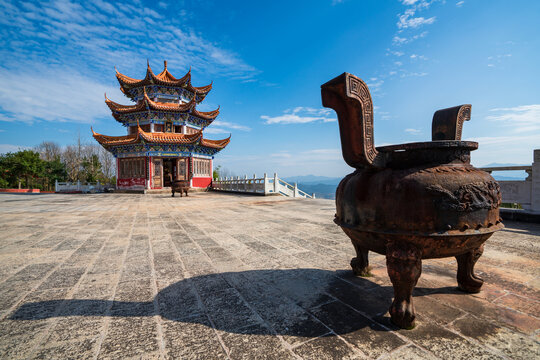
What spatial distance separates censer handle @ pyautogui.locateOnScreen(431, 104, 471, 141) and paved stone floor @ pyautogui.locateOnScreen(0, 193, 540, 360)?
4.66ft

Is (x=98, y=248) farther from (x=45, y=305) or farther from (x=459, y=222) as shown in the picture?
(x=459, y=222)

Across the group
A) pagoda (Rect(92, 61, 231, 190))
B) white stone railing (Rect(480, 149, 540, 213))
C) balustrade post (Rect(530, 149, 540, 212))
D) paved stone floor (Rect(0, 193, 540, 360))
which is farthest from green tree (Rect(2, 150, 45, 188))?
balustrade post (Rect(530, 149, 540, 212))

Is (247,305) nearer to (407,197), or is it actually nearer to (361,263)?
(361,263)

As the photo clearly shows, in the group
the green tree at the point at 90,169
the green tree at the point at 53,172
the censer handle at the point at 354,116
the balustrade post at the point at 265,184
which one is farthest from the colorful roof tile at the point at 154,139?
the censer handle at the point at 354,116

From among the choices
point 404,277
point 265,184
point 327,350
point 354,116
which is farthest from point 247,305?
point 265,184

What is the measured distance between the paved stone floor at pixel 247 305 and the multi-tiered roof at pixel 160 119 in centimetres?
1756

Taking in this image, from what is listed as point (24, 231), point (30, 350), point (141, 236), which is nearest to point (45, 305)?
point (30, 350)

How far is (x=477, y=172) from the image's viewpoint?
1.81 metres

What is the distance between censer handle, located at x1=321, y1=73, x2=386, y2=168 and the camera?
1.69 metres

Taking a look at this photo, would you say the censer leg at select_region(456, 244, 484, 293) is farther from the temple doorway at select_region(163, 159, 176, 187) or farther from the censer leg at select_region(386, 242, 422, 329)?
the temple doorway at select_region(163, 159, 176, 187)

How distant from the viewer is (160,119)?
835 inches

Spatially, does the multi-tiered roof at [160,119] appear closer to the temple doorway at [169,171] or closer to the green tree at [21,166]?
the temple doorway at [169,171]

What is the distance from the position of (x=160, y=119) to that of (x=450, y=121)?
22.5 meters

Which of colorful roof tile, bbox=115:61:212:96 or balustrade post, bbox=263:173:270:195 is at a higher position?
colorful roof tile, bbox=115:61:212:96
